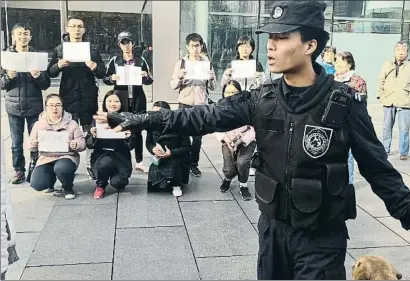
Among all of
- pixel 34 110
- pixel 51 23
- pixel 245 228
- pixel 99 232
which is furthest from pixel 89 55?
pixel 51 23

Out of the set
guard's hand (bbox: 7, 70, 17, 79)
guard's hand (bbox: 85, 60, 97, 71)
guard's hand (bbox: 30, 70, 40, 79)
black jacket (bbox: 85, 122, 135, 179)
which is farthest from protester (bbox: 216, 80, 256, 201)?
guard's hand (bbox: 7, 70, 17, 79)

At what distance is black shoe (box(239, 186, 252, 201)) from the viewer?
5.75 meters

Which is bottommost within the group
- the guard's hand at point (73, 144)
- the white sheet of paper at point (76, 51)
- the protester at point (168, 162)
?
the protester at point (168, 162)

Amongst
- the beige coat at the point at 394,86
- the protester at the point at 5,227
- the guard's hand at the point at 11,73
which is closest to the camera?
the protester at the point at 5,227

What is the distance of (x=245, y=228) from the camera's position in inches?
191

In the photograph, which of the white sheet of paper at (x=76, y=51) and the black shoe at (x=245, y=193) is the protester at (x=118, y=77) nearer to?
the white sheet of paper at (x=76, y=51)

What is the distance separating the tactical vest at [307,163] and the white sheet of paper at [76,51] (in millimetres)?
4158

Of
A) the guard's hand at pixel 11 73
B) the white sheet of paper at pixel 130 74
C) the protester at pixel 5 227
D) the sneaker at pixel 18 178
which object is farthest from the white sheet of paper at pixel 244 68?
the protester at pixel 5 227

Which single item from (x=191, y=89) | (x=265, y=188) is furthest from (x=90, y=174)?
(x=265, y=188)

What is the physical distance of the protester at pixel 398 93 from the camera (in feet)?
26.1

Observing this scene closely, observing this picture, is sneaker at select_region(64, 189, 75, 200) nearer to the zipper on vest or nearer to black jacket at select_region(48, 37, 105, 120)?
black jacket at select_region(48, 37, 105, 120)

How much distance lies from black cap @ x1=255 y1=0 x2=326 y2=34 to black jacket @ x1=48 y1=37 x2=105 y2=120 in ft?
14.0

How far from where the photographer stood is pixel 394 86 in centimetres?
802

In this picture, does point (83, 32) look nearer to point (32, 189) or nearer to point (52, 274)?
point (32, 189)
